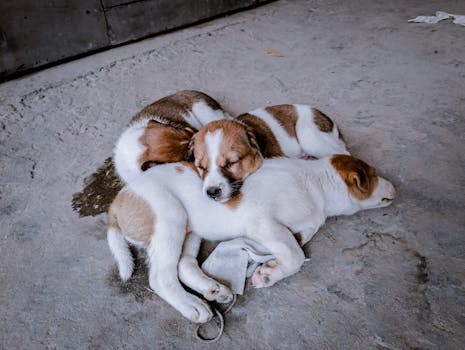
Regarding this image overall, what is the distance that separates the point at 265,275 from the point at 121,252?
88 centimetres

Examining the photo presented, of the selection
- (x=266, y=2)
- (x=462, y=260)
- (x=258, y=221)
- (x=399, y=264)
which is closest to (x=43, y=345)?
(x=258, y=221)

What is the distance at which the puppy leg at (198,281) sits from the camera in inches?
89.9

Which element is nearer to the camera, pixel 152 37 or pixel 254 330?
pixel 254 330

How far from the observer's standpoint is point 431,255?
2463 mm

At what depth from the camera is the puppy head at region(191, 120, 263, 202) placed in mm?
2781

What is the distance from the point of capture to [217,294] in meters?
2.28

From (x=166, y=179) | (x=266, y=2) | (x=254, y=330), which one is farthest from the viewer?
(x=266, y=2)

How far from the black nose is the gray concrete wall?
3.90 metres

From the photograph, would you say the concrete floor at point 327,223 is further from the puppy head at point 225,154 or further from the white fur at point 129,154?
the puppy head at point 225,154

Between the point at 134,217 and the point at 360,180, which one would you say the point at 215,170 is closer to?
the point at 134,217

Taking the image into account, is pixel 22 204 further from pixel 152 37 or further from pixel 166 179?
pixel 152 37

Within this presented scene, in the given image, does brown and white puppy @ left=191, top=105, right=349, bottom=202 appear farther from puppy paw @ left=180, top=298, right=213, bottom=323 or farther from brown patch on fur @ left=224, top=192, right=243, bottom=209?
puppy paw @ left=180, top=298, right=213, bottom=323

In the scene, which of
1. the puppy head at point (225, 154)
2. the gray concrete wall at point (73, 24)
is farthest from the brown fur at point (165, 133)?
the gray concrete wall at point (73, 24)

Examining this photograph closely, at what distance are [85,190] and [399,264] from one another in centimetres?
239
